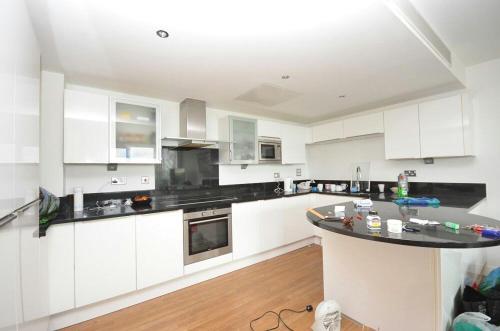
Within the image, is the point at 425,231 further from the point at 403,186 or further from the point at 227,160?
the point at 227,160

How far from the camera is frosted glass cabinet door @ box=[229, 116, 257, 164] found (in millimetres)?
3111

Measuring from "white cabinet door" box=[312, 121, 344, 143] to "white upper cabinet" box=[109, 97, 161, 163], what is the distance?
260 cm

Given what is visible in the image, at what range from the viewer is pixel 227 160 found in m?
3.10

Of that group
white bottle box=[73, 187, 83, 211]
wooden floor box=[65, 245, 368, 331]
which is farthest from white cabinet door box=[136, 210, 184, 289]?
white bottle box=[73, 187, 83, 211]

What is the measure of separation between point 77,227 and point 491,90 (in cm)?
420

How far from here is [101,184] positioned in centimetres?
238

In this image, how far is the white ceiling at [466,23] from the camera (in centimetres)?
150

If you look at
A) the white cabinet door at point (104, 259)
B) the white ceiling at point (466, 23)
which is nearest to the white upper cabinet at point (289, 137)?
the white ceiling at point (466, 23)

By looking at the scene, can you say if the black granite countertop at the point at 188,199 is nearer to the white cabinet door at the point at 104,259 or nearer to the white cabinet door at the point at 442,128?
the white cabinet door at the point at 104,259

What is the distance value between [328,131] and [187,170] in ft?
7.70

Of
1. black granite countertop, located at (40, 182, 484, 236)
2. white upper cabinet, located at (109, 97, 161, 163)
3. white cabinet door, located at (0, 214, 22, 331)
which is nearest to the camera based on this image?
white cabinet door, located at (0, 214, 22, 331)

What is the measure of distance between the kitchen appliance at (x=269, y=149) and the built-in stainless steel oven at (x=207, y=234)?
1.11m

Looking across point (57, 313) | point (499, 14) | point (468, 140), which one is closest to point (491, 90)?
point (468, 140)

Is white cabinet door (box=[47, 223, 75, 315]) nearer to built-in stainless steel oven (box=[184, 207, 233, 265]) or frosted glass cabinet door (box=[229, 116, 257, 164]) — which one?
built-in stainless steel oven (box=[184, 207, 233, 265])
